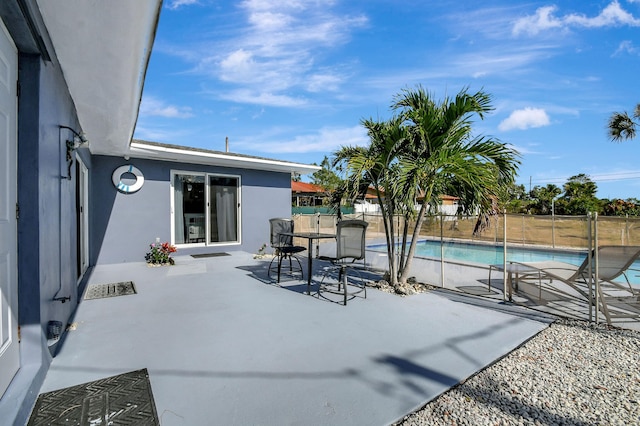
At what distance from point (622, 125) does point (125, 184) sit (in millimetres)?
22081

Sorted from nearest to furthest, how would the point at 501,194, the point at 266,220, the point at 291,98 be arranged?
the point at 501,194, the point at 266,220, the point at 291,98

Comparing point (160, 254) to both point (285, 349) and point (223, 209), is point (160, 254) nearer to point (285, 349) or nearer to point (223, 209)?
point (223, 209)

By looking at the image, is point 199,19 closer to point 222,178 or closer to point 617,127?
point 222,178

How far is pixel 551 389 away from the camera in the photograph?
2234 mm

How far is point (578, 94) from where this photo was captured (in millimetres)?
14438

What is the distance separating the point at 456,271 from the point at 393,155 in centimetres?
346

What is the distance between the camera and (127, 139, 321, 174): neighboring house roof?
6.57 meters

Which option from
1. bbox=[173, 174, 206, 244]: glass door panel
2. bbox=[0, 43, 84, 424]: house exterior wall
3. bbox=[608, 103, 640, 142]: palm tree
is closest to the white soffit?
bbox=[0, 43, 84, 424]: house exterior wall

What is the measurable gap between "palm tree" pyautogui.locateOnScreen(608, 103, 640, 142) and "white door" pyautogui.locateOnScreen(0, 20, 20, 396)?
2254cm

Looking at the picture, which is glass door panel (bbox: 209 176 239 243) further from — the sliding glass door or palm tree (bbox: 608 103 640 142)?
palm tree (bbox: 608 103 640 142)

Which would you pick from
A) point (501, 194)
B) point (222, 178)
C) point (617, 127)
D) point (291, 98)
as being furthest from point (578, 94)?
point (222, 178)

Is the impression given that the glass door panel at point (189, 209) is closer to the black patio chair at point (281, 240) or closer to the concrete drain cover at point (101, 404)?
the black patio chair at point (281, 240)

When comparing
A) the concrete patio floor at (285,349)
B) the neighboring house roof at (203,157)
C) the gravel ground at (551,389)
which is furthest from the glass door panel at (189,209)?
the gravel ground at (551,389)

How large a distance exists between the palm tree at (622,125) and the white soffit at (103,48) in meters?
21.6
